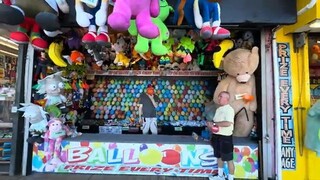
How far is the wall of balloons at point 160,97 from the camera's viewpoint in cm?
506

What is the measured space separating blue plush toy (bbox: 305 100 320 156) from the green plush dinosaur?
2.29 meters

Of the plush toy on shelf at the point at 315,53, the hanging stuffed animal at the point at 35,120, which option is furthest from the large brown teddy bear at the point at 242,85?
the hanging stuffed animal at the point at 35,120

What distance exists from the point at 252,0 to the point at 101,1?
2032mm

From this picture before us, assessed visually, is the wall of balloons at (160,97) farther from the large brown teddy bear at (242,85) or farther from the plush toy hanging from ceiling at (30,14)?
the plush toy hanging from ceiling at (30,14)

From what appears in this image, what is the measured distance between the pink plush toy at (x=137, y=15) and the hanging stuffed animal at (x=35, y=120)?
2.09 meters

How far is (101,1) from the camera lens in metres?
2.80

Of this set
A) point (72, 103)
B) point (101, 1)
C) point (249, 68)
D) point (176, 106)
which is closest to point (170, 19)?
point (101, 1)

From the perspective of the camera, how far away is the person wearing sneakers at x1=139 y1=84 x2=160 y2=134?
189 inches

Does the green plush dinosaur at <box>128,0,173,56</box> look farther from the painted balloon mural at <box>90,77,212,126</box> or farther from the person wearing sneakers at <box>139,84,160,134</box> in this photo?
the painted balloon mural at <box>90,77,212,126</box>

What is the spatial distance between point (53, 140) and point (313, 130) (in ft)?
12.6

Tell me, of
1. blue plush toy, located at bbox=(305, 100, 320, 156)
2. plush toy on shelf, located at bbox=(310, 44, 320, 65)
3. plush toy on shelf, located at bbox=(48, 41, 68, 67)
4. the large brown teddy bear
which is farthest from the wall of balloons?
blue plush toy, located at bbox=(305, 100, 320, 156)

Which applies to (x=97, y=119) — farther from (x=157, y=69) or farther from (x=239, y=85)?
(x=239, y=85)

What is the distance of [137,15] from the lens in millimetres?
2529

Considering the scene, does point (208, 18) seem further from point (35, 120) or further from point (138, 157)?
point (35, 120)
